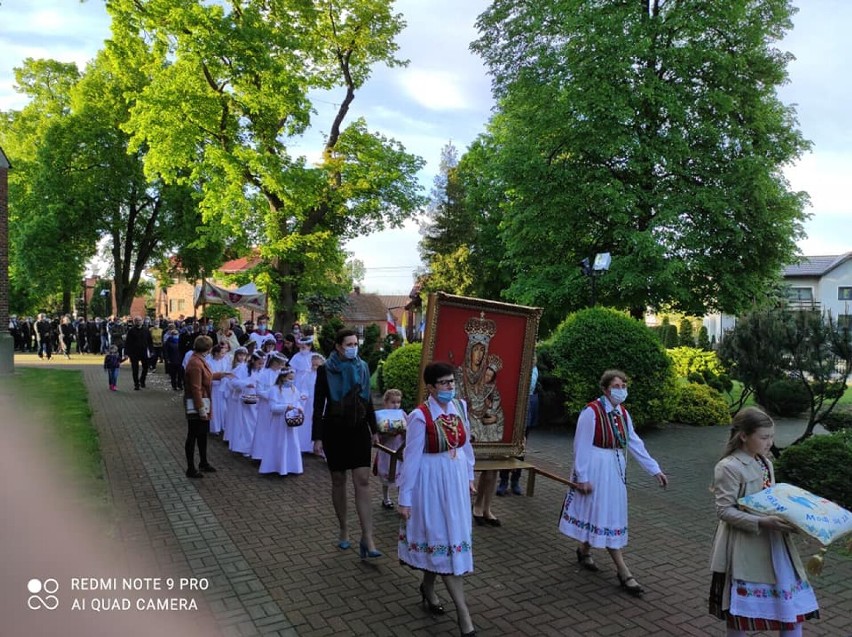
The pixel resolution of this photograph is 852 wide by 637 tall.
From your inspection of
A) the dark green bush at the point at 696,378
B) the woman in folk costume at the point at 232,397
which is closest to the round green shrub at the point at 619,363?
the dark green bush at the point at 696,378

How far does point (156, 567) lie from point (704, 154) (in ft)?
61.6

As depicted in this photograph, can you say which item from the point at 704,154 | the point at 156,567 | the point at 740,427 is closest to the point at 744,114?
the point at 704,154

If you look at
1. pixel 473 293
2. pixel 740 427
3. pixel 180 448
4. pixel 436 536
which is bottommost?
pixel 180 448

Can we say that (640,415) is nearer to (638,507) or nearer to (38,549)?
(638,507)

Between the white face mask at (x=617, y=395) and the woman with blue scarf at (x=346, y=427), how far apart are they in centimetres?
227

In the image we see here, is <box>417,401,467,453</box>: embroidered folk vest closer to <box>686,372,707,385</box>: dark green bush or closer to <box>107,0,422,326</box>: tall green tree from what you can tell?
<box>686,372,707,385</box>: dark green bush

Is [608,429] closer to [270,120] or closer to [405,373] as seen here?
[405,373]

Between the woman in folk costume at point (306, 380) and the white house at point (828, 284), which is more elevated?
the white house at point (828, 284)

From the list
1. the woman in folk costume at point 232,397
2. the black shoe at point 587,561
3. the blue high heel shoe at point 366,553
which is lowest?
the blue high heel shoe at point 366,553

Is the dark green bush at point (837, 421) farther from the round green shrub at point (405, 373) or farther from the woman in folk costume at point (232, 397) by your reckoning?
the woman in folk costume at point (232, 397)

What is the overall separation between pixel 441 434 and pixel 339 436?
1465 millimetres

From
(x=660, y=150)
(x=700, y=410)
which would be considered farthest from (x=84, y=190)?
(x=700, y=410)

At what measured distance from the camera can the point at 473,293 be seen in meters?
35.2

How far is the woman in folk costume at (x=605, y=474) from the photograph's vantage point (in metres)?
5.30
